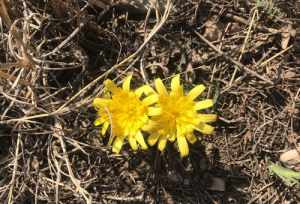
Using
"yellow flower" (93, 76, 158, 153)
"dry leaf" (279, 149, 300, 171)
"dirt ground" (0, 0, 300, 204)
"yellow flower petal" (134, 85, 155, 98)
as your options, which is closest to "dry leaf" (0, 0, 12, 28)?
"dirt ground" (0, 0, 300, 204)

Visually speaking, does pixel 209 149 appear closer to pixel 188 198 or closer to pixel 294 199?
pixel 188 198

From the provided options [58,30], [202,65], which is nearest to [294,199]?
[202,65]

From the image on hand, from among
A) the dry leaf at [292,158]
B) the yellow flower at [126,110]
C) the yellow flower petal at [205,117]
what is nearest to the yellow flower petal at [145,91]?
the yellow flower at [126,110]

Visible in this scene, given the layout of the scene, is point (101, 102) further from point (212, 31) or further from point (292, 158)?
point (292, 158)

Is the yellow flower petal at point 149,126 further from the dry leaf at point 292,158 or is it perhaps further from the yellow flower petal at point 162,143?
the dry leaf at point 292,158

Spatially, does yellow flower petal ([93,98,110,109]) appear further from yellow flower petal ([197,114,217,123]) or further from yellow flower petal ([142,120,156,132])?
yellow flower petal ([197,114,217,123])
